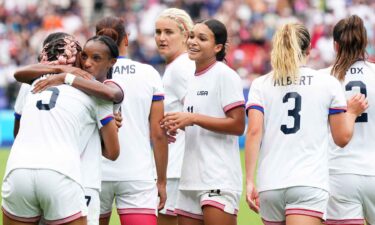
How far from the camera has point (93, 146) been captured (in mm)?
7012

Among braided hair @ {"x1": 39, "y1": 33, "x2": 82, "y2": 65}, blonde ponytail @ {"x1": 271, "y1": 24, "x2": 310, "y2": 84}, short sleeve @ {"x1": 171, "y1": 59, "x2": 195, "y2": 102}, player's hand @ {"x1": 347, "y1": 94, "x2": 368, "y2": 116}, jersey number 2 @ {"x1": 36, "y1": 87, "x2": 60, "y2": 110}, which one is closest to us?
jersey number 2 @ {"x1": 36, "y1": 87, "x2": 60, "y2": 110}

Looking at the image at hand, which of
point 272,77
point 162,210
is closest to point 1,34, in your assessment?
point 162,210

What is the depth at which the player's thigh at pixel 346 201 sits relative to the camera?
25.5 feet

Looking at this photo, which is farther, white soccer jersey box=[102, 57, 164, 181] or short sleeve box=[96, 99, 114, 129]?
white soccer jersey box=[102, 57, 164, 181]

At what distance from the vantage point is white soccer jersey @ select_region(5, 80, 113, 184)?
258 inches

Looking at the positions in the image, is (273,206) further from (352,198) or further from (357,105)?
(357,105)

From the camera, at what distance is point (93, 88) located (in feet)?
22.2

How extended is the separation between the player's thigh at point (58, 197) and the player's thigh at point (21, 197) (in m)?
0.05

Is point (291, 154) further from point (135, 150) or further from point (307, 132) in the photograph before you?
point (135, 150)

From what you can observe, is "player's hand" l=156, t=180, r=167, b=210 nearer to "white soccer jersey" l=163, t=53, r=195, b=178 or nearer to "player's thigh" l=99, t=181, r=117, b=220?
"player's thigh" l=99, t=181, r=117, b=220

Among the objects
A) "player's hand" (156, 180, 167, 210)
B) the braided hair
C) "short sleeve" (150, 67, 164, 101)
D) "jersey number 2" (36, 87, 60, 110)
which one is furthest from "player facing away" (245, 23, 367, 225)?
"jersey number 2" (36, 87, 60, 110)

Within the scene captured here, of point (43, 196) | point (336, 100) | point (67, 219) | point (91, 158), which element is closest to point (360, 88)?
point (336, 100)

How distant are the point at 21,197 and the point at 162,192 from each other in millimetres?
1877

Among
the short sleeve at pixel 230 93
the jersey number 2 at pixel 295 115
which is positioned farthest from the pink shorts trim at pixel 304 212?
the short sleeve at pixel 230 93
